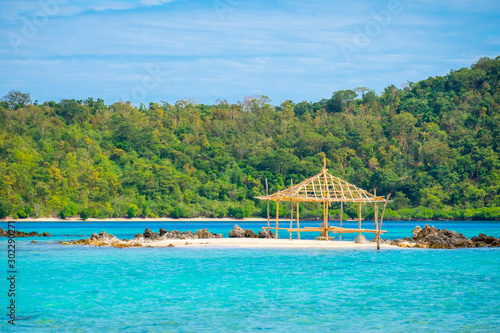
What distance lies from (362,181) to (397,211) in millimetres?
5731

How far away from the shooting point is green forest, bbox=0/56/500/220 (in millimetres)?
68062

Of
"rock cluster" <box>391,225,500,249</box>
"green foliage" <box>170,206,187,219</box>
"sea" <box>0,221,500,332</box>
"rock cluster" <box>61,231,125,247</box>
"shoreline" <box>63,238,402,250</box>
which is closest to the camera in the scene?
"sea" <box>0,221,500,332</box>

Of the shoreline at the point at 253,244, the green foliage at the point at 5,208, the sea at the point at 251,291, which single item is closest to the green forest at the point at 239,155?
the green foliage at the point at 5,208

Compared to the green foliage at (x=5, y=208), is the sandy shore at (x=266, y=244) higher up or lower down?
lower down

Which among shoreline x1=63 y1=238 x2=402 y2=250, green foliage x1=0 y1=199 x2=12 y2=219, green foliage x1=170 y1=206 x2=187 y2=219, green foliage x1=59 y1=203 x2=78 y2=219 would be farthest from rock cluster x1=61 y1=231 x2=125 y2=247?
green foliage x1=170 y1=206 x2=187 y2=219

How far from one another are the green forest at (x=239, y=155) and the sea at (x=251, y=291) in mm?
42787

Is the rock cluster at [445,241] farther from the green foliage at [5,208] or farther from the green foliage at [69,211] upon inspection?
the green foliage at [69,211]

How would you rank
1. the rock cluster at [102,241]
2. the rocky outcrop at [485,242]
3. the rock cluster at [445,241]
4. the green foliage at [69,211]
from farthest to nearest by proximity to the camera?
the green foliage at [69,211] → the rock cluster at [102,241] → the rocky outcrop at [485,242] → the rock cluster at [445,241]

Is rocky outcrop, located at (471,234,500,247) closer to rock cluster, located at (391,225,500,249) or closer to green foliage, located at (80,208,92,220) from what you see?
rock cluster, located at (391,225,500,249)

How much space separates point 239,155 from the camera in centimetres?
8206

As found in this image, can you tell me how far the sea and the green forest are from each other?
42.8 meters

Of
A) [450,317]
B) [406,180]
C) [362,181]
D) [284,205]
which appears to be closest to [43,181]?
[284,205]

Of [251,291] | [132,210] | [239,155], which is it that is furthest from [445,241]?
[239,155]

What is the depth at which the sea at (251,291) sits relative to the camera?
1284cm
